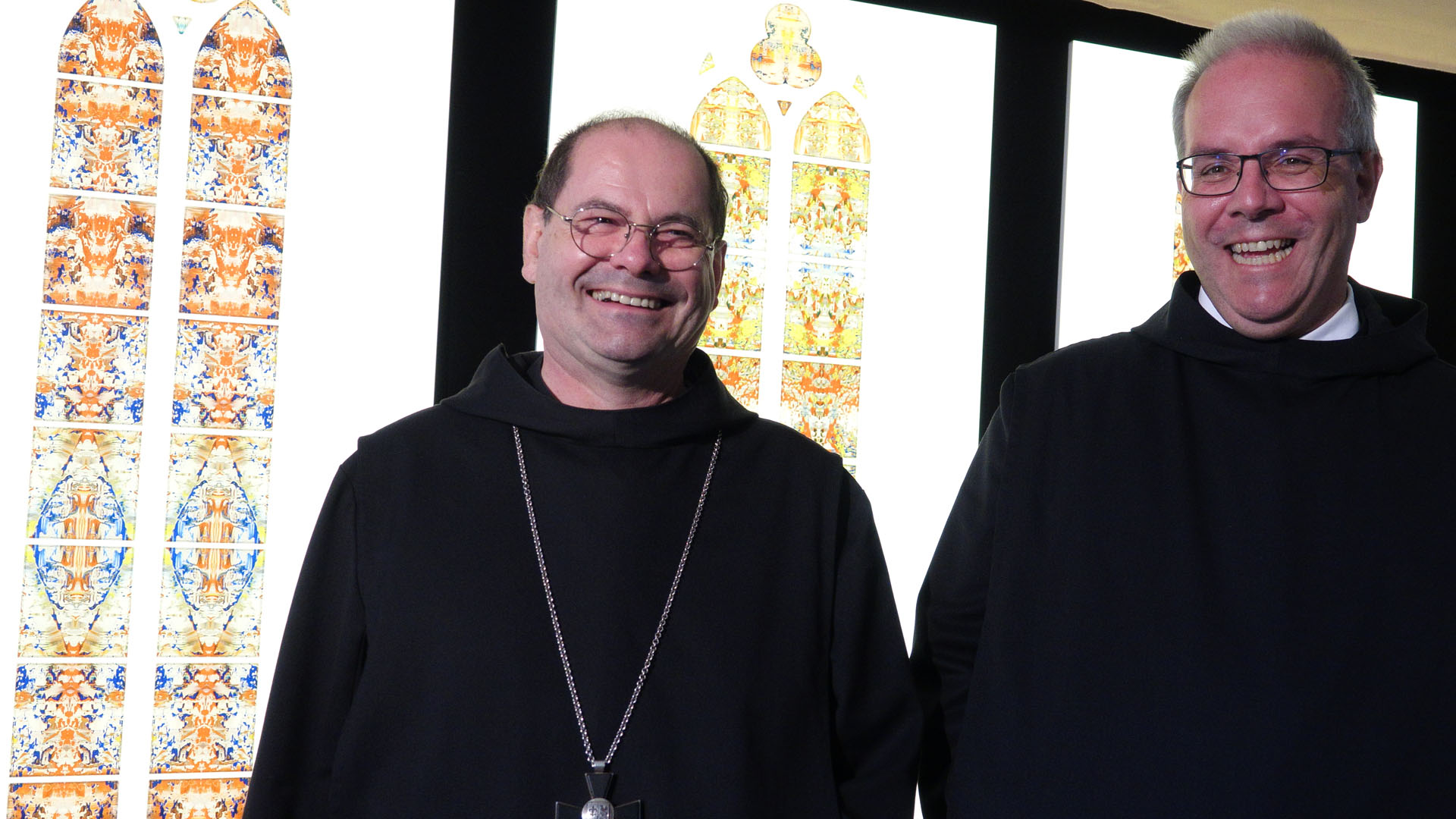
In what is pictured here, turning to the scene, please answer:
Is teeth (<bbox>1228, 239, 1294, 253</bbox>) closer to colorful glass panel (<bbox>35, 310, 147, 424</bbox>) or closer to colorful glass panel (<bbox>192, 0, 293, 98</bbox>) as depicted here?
colorful glass panel (<bbox>192, 0, 293, 98</bbox>)

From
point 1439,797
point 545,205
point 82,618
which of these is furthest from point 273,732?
point 1439,797

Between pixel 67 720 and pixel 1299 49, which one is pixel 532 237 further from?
pixel 67 720

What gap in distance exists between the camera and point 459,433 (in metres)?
1.87

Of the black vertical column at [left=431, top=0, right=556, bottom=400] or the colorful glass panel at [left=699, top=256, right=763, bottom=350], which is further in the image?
the colorful glass panel at [left=699, top=256, right=763, bottom=350]

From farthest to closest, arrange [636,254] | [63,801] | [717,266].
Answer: [63,801], [717,266], [636,254]

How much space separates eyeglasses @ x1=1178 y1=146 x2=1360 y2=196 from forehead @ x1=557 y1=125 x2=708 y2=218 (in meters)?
0.72

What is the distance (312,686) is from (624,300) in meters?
0.70

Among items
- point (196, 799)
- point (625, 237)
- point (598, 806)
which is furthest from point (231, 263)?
point (598, 806)

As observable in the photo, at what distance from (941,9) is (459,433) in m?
1.90

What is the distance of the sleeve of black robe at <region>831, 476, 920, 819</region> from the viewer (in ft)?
6.06

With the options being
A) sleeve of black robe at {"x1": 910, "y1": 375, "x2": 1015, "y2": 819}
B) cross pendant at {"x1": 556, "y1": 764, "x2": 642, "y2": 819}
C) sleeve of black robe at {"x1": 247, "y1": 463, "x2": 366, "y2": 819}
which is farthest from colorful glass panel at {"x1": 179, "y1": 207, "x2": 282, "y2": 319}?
sleeve of black robe at {"x1": 910, "y1": 375, "x2": 1015, "y2": 819}

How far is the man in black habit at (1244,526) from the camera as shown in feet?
5.25

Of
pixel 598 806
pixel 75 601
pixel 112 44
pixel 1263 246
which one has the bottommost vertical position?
pixel 598 806

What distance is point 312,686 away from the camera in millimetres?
1738
